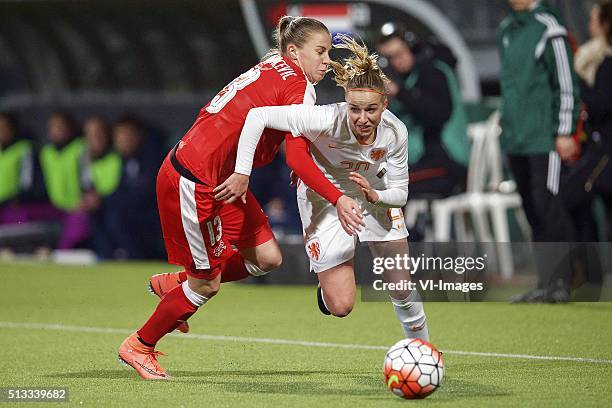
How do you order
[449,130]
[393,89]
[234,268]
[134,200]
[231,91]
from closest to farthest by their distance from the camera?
1. [231,91]
2. [234,268]
3. [393,89]
4. [449,130]
5. [134,200]

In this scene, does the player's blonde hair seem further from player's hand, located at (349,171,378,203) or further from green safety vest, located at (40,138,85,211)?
green safety vest, located at (40,138,85,211)

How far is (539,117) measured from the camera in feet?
33.8

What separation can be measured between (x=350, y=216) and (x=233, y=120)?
3.01 ft

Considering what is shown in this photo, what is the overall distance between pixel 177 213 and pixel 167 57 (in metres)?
9.25

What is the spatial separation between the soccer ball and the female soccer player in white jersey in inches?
28.3

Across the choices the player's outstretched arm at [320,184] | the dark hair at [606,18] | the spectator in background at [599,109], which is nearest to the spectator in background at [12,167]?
the spectator in background at [599,109]

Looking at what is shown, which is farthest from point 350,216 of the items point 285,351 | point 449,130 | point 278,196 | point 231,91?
point 278,196

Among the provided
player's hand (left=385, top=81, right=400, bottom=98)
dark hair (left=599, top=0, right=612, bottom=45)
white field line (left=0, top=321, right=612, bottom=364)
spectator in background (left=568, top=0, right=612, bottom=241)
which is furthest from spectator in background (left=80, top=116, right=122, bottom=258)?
dark hair (left=599, top=0, right=612, bottom=45)

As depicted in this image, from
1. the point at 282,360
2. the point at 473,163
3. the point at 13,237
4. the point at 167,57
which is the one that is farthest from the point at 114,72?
the point at 282,360

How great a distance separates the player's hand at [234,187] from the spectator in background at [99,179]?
884cm

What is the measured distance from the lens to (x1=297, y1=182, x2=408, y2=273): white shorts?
7.11 meters

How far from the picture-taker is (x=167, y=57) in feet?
52.5

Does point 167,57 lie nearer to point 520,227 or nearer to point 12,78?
point 12,78

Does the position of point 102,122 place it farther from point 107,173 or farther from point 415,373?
point 415,373
